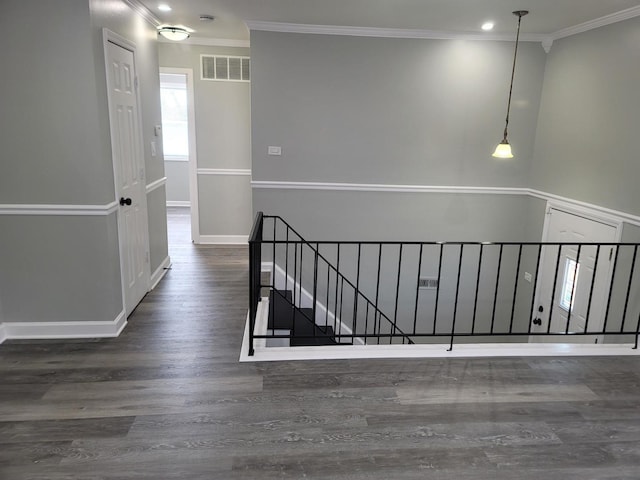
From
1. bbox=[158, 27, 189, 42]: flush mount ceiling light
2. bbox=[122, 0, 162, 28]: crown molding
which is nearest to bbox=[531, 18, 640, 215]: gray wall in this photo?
bbox=[158, 27, 189, 42]: flush mount ceiling light

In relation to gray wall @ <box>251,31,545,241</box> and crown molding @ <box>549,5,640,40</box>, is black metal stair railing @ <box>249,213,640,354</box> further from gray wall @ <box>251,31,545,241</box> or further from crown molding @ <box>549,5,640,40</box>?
crown molding @ <box>549,5,640,40</box>

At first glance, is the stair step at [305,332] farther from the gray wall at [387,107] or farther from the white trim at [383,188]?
the gray wall at [387,107]

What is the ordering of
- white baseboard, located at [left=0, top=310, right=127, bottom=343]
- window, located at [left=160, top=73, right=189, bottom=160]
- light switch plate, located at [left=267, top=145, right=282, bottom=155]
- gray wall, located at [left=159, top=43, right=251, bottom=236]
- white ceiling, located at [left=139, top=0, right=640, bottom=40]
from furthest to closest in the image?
window, located at [left=160, top=73, right=189, bottom=160]
gray wall, located at [left=159, top=43, right=251, bottom=236]
light switch plate, located at [left=267, top=145, right=282, bottom=155]
white ceiling, located at [left=139, top=0, right=640, bottom=40]
white baseboard, located at [left=0, top=310, right=127, bottom=343]

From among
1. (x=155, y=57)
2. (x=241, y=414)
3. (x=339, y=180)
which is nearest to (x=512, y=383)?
(x=241, y=414)

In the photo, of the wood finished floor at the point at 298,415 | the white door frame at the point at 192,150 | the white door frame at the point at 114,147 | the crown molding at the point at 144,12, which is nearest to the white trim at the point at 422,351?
the wood finished floor at the point at 298,415

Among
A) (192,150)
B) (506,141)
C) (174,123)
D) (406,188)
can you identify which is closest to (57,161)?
(192,150)

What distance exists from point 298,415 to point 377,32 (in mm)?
3931

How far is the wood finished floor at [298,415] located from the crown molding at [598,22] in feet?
9.36

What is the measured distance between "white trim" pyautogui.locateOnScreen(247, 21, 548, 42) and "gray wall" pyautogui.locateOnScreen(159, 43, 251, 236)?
120 cm

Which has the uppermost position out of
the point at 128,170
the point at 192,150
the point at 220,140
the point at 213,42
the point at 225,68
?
the point at 213,42

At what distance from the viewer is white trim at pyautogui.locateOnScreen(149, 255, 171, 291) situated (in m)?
4.36

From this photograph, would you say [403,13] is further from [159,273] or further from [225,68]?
[159,273]

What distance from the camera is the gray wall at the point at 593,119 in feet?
12.3

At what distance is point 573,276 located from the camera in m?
4.40
